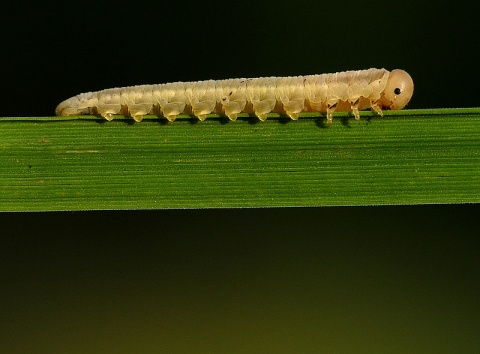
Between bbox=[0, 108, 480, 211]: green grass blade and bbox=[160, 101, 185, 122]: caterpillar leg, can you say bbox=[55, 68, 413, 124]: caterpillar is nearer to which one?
bbox=[160, 101, 185, 122]: caterpillar leg

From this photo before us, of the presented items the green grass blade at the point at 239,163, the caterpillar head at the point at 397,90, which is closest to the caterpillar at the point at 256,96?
the caterpillar head at the point at 397,90

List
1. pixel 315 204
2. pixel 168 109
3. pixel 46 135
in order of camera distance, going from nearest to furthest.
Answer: pixel 315 204
pixel 46 135
pixel 168 109

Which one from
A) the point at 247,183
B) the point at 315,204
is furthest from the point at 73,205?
the point at 315,204

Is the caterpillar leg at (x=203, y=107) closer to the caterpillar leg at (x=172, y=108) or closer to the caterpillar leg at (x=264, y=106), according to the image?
the caterpillar leg at (x=172, y=108)

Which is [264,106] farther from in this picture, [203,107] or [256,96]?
[203,107]

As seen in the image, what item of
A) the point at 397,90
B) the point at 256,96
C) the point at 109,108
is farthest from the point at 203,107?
the point at 397,90

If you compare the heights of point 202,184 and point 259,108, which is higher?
point 259,108

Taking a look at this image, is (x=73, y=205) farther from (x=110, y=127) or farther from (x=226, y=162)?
(x=226, y=162)
